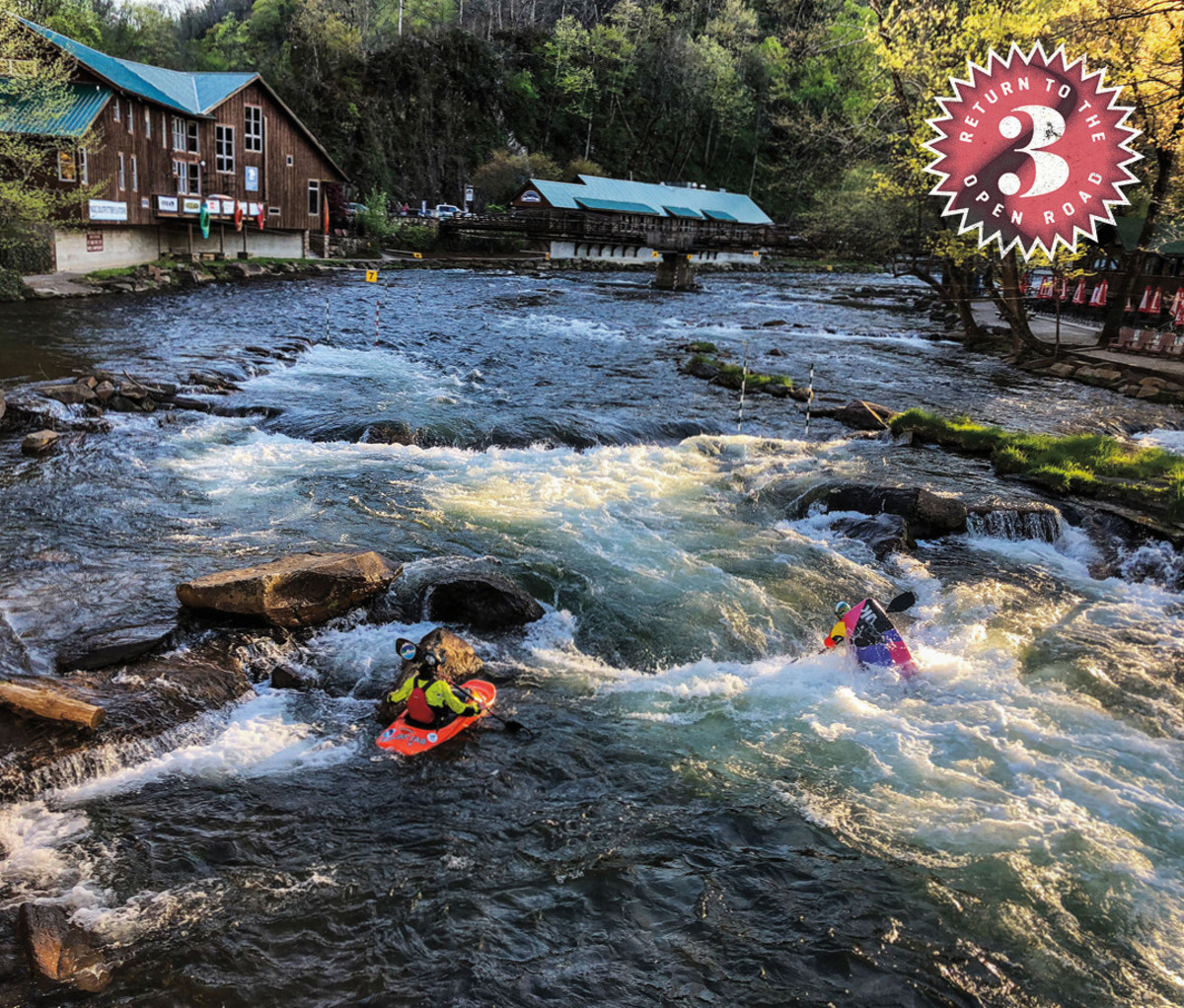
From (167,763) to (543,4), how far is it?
124 m

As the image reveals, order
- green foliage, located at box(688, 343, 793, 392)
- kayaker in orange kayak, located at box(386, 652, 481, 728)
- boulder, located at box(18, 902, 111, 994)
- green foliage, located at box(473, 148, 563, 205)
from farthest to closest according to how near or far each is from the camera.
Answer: green foliage, located at box(473, 148, 563, 205)
green foliage, located at box(688, 343, 793, 392)
kayaker in orange kayak, located at box(386, 652, 481, 728)
boulder, located at box(18, 902, 111, 994)

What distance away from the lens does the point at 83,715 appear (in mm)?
7496

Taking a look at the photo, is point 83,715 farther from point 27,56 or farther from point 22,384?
point 27,56

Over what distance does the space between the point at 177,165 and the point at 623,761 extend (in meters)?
45.1

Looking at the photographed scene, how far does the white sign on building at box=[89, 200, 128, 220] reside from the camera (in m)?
36.8

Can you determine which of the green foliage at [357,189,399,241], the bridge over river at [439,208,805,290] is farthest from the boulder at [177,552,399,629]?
the green foliage at [357,189,399,241]

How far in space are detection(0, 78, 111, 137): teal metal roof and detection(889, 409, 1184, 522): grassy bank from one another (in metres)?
34.6

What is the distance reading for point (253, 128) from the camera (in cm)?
4725

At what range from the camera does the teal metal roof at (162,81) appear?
37.8m

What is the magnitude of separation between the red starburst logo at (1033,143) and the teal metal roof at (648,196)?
192ft

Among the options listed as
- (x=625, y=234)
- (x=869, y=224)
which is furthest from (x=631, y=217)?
(x=869, y=224)

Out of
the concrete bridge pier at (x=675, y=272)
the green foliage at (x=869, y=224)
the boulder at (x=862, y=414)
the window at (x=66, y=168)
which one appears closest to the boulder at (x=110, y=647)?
the boulder at (x=862, y=414)

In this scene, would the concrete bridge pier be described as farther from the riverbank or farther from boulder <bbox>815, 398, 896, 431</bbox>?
boulder <bbox>815, 398, 896, 431</bbox>

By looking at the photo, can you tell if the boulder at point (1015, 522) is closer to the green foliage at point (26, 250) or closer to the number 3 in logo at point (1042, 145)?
the number 3 in logo at point (1042, 145)
